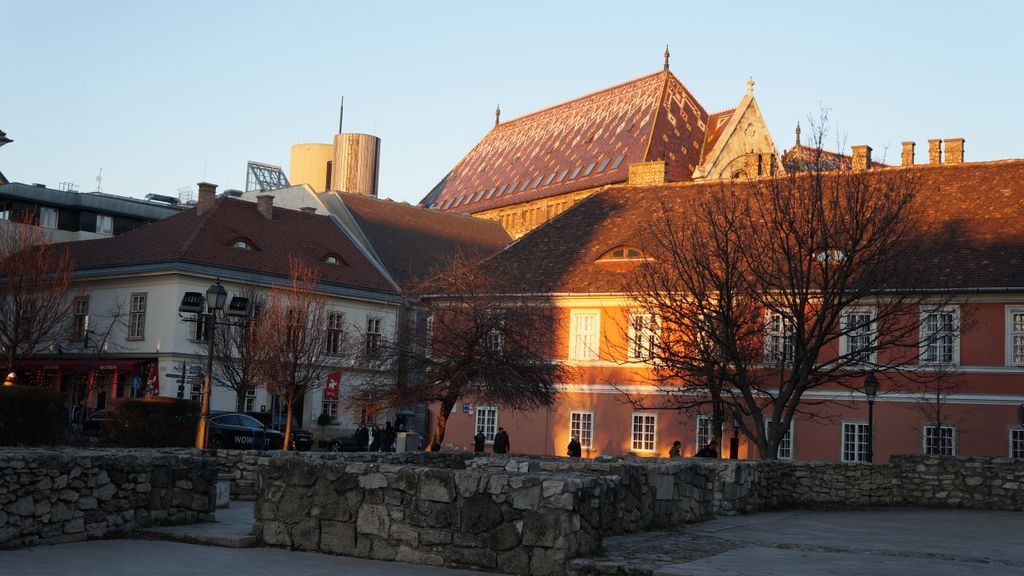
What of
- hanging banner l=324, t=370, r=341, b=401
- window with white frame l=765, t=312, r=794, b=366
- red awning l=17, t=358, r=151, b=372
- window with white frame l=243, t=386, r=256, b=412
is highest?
window with white frame l=765, t=312, r=794, b=366

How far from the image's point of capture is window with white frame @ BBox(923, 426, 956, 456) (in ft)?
128

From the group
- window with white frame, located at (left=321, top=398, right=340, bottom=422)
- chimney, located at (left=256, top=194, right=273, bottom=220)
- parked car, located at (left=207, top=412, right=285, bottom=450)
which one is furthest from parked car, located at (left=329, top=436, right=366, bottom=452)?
chimney, located at (left=256, top=194, right=273, bottom=220)

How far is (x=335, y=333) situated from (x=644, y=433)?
19.6m

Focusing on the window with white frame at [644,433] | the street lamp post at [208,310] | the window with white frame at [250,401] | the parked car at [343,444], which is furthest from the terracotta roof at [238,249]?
the street lamp post at [208,310]

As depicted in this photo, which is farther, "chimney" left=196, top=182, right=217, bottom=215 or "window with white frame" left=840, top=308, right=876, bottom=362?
"chimney" left=196, top=182, right=217, bottom=215

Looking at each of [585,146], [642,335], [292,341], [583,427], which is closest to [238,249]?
[292,341]

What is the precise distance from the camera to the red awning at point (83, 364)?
2114 inches

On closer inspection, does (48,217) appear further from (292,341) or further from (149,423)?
(149,423)

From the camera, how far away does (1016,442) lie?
3825 cm

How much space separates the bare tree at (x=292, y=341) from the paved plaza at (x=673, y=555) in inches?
1180

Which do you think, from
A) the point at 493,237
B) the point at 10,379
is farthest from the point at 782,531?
the point at 493,237

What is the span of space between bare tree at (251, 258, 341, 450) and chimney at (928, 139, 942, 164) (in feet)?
90.0

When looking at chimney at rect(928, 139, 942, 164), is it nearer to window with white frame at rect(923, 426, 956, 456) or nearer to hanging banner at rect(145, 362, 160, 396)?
window with white frame at rect(923, 426, 956, 456)

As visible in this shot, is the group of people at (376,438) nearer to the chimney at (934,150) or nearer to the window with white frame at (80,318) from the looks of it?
the window with white frame at (80,318)
